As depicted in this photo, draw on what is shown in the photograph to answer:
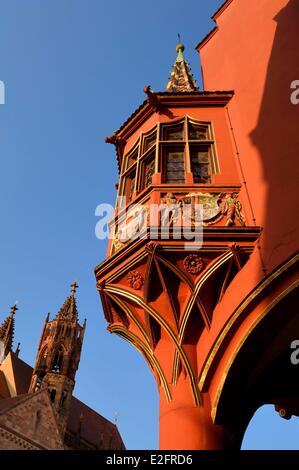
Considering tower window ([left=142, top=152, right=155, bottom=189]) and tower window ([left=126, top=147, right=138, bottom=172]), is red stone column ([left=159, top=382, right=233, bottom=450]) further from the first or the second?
tower window ([left=126, top=147, right=138, bottom=172])

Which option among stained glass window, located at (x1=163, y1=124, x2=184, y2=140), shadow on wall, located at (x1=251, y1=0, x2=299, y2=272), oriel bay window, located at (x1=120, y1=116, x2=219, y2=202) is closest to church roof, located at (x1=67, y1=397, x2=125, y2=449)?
oriel bay window, located at (x1=120, y1=116, x2=219, y2=202)

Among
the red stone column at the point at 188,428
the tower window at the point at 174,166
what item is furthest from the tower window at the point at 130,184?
the red stone column at the point at 188,428

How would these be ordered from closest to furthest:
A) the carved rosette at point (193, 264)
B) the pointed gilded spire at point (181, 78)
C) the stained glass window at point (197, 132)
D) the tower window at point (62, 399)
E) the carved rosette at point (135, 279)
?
the carved rosette at point (193, 264) < the carved rosette at point (135, 279) < the stained glass window at point (197, 132) < the pointed gilded spire at point (181, 78) < the tower window at point (62, 399)

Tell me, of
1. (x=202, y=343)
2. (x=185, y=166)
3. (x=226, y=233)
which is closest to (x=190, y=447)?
(x=202, y=343)

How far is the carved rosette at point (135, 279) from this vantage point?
7.33 metres

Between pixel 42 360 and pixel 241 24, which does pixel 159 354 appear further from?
pixel 42 360

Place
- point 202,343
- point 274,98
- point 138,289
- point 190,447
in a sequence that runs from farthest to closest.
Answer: point 274,98, point 138,289, point 202,343, point 190,447

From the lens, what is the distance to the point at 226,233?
691cm

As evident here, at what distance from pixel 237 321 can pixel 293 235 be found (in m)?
1.43

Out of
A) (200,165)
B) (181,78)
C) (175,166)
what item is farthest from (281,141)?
(181,78)

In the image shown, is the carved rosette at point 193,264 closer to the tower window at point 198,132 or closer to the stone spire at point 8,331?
the tower window at point 198,132

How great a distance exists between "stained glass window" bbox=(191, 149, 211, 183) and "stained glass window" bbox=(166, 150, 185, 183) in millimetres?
224

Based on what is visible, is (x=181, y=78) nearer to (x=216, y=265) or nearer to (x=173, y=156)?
(x=173, y=156)

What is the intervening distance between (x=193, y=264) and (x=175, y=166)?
8.87 feet
